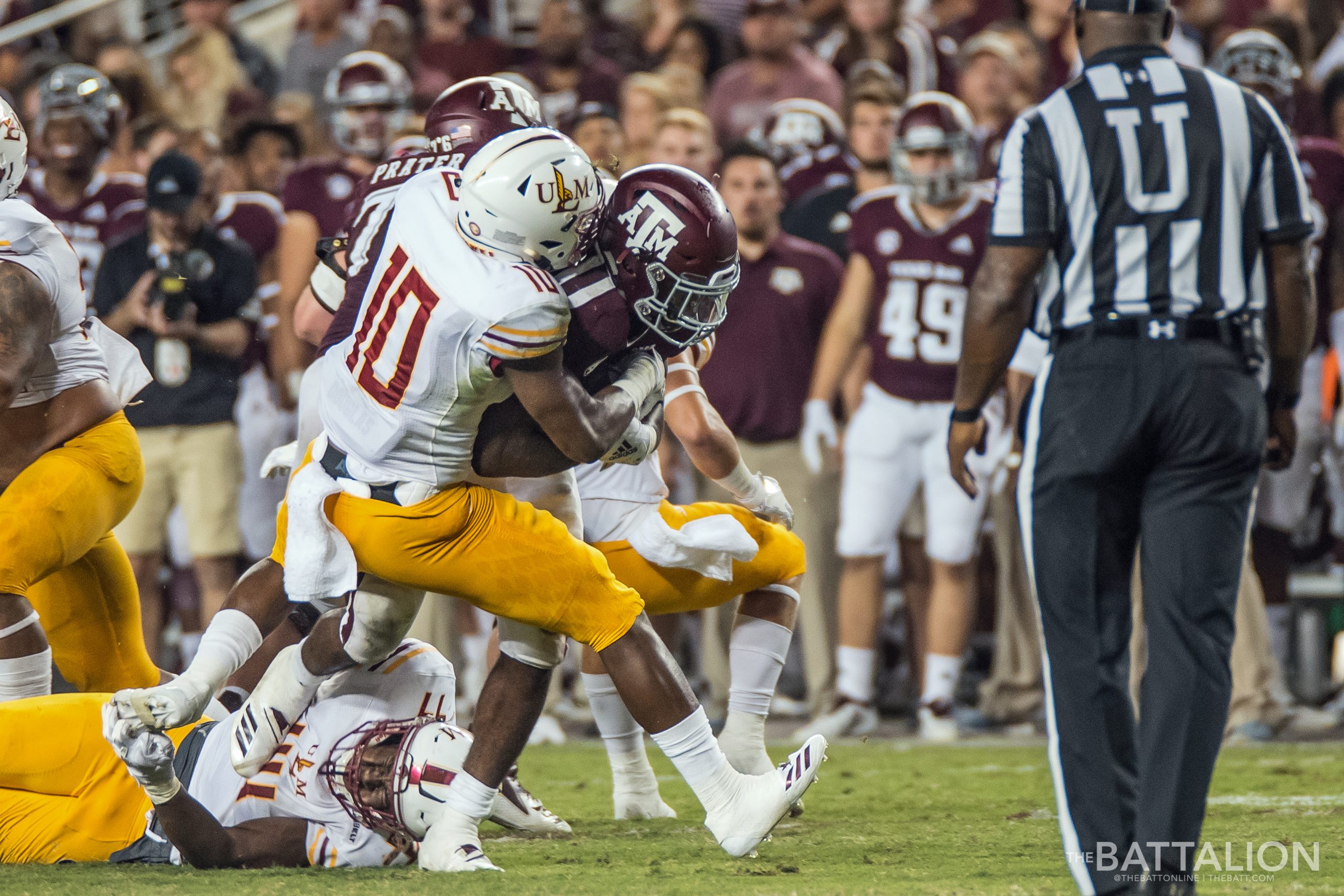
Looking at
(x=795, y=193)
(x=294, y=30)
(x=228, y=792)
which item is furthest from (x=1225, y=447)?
(x=294, y=30)

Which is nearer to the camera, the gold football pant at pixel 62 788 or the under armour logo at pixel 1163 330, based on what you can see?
the under armour logo at pixel 1163 330

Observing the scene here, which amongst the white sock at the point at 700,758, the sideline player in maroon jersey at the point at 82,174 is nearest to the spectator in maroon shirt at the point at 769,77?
the sideline player in maroon jersey at the point at 82,174

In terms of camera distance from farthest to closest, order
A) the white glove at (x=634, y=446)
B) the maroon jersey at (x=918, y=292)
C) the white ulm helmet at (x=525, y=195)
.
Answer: the maroon jersey at (x=918, y=292), the white glove at (x=634, y=446), the white ulm helmet at (x=525, y=195)

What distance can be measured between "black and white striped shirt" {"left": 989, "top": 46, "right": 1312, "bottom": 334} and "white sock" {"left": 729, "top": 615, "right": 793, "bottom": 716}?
1679 millimetres

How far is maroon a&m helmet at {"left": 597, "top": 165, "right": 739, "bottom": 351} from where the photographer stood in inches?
156

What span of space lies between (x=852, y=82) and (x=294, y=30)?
4892 millimetres

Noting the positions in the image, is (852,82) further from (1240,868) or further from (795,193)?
(1240,868)

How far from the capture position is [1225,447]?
3.08m

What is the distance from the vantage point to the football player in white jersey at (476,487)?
3605mm

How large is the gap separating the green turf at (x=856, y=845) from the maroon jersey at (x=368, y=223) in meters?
1.33

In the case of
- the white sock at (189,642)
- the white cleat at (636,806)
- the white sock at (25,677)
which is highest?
the white sock at (25,677)

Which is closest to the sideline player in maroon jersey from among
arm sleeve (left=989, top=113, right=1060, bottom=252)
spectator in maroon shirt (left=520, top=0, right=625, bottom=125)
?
spectator in maroon shirt (left=520, top=0, right=625, bottom=125)

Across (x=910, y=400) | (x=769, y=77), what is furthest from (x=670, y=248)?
(x=769, y=77)

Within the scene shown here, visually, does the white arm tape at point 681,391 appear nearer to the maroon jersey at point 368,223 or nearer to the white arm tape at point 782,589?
the white arm tape at point 782,589
